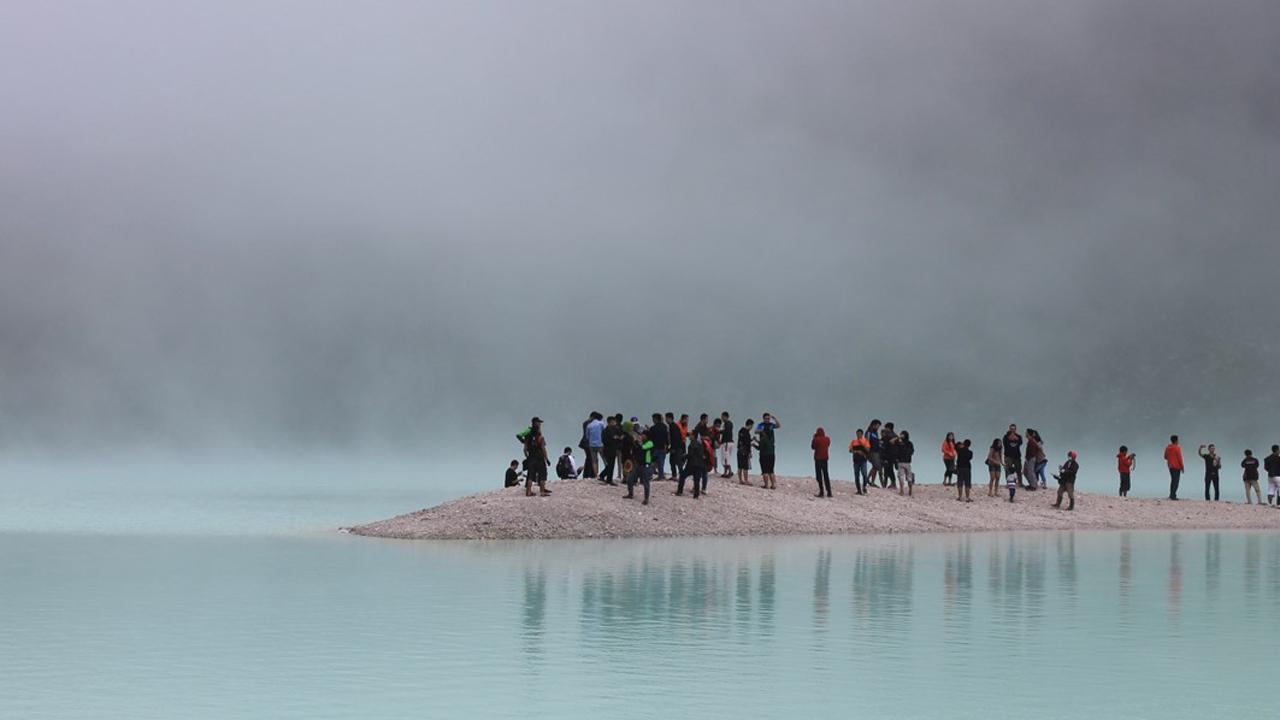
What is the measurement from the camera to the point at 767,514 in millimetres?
43344

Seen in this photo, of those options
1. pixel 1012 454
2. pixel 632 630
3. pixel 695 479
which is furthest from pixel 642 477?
pixel 632 630

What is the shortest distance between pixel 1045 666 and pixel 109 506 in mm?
49167

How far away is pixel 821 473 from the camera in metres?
46.6

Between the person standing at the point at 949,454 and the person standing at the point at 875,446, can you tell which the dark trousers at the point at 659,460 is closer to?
the person standing at the point at 875,446

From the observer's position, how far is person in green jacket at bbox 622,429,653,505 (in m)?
40.6

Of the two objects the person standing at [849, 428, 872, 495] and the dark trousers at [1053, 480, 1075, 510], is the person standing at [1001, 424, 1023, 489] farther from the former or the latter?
the person standing at [849, 428, 872, 495]

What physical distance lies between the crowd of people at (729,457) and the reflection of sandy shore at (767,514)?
1.75 ft

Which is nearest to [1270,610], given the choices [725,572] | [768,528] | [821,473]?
[725,572]

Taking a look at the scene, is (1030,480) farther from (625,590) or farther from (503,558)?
(625,590)

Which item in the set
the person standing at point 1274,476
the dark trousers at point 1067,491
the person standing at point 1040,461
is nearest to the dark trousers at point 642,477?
the dark trousers at point 1067,491

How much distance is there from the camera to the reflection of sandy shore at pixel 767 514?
39719 millimetres

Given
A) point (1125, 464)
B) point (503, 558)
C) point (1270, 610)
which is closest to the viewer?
point (1270, 610)

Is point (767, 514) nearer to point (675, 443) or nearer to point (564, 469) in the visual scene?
point (675, 443)

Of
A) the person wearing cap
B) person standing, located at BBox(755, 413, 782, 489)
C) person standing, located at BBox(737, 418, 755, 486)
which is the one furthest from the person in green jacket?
the person wearing cap
